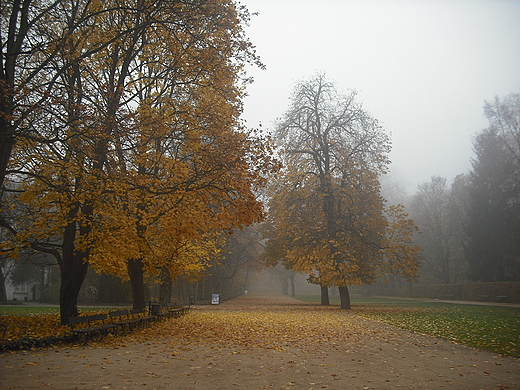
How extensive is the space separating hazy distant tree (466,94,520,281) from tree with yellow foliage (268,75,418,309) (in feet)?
47.8

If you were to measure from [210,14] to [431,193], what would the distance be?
44.3 meters

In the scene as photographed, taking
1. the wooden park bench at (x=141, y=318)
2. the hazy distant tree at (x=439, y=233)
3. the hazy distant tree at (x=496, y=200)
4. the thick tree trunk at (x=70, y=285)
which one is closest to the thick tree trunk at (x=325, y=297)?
the hazy distant tree at (x=496, y=200)

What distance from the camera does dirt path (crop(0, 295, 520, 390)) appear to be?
21.3 feet

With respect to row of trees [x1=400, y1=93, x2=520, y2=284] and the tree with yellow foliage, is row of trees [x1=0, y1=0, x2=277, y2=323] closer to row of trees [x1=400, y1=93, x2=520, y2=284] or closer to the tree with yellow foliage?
the tree with yellow foliage

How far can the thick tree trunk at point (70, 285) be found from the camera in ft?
45.8

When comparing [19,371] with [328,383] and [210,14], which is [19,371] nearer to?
[328,383]

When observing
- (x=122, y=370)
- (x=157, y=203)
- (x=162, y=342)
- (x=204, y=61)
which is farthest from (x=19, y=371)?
(x=204, y=61)

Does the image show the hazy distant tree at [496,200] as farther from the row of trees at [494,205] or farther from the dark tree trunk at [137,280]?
the dark tree trunk at [137,280]

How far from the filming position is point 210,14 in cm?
1130

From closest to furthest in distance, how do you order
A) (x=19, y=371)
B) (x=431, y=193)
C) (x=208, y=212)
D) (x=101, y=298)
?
(x=19, y=371) < (x=208, y=212) < (x=101, y=298) < (x=431, y=193)

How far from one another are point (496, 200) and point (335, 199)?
19154 mm

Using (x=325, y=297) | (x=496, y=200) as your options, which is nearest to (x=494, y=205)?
(x=496, y=200)

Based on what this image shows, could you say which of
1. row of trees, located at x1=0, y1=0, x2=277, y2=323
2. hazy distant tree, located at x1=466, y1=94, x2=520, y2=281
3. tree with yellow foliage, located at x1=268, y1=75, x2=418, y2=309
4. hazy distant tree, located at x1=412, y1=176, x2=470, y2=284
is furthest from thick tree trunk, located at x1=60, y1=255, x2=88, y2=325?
hazy distant tree, located at x1=412, y1=176, x2=470, y2=284

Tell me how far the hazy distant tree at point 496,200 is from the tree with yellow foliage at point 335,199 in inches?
573
